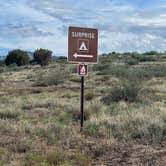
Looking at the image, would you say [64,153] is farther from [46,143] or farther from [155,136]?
[155,136]

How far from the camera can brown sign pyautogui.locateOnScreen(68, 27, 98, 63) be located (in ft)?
49.3

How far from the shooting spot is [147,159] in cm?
1088

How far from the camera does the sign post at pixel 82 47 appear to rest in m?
15.0

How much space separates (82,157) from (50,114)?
29.8ft

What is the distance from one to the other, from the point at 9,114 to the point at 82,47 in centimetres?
530

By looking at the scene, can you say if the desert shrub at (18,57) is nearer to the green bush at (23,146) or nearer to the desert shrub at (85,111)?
the desert shrub at (85,111)

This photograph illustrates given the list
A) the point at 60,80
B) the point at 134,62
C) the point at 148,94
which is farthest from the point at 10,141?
the point at 134,62

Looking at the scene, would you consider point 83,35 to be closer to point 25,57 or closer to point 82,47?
point 82,47

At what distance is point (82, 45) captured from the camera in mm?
15219

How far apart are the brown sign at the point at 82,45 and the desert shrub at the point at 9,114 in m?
4.80

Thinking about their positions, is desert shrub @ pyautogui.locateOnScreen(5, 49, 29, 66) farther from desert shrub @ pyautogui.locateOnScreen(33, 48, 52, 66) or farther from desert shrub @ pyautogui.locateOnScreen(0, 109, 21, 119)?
desert shrub @ pyautogui.locateOnScreen(0, 109, 21, 119)

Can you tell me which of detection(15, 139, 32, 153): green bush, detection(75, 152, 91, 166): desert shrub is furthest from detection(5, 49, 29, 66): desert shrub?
detection(75, 152, 91, 166): desert shrub

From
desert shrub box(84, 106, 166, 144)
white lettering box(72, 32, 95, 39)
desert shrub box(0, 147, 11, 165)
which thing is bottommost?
desert shrub box(0, 147, 11, 165)

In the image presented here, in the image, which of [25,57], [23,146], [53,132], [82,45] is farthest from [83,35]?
Answer: [25,57]
